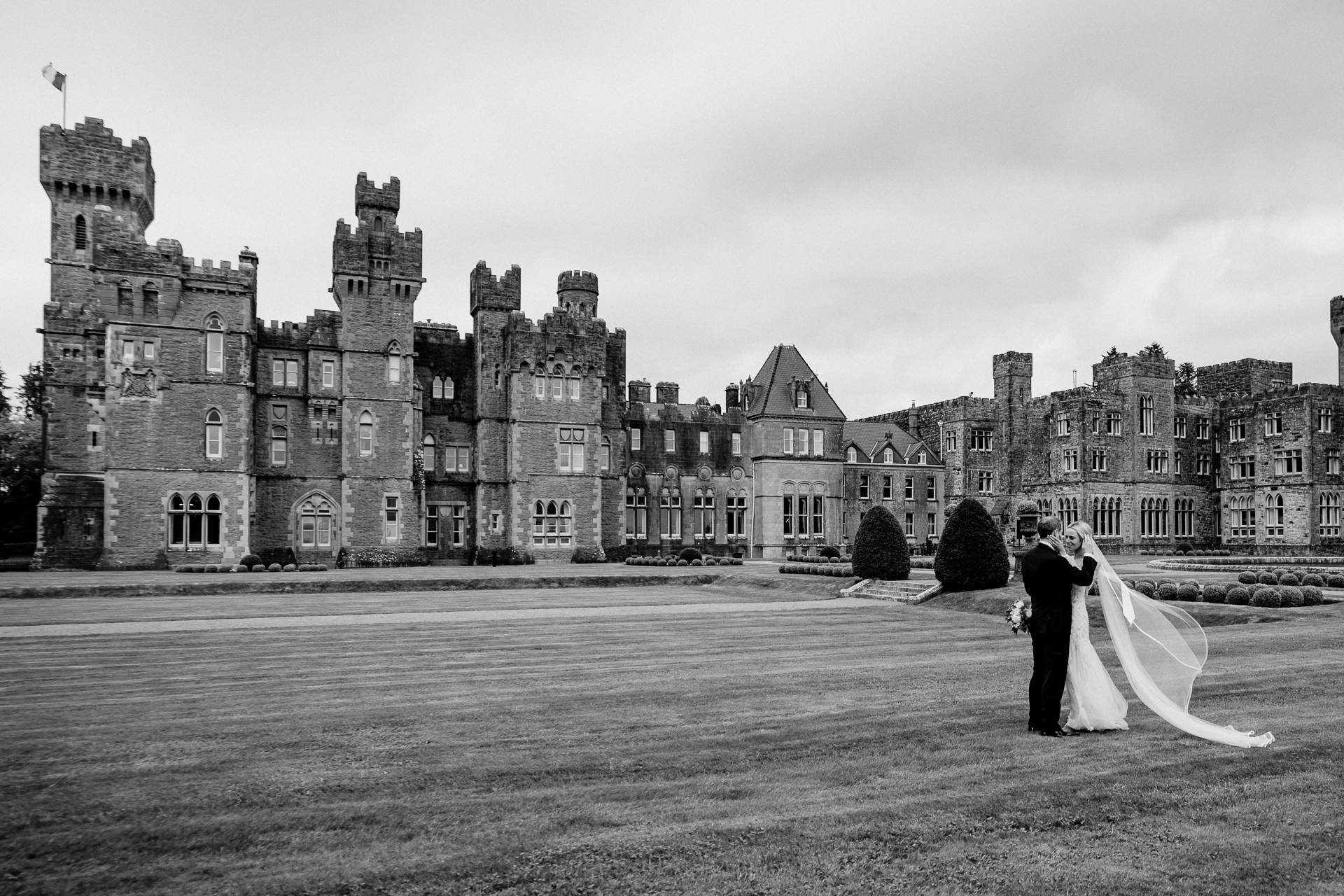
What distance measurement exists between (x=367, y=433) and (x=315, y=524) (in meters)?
5.45

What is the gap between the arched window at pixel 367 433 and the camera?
5131cm

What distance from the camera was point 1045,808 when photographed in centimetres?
802

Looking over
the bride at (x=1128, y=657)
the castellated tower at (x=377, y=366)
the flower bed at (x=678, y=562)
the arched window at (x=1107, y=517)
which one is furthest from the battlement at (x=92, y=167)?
the arched window at (x=1107, y=517)

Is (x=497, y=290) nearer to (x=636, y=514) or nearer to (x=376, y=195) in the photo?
(x=376, y=195)

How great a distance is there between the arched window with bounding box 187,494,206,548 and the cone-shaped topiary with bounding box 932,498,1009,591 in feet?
118

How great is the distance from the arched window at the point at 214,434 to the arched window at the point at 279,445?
2.91 meters

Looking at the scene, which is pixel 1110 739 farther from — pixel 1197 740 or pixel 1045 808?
pixel 1045 808

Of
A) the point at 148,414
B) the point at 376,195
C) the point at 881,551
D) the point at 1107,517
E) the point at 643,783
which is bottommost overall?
the point at 1107,517

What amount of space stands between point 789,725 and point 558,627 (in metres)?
11.0

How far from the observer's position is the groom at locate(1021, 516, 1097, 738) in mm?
10516

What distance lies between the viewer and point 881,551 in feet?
110

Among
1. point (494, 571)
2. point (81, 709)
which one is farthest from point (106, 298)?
point (81, 709)

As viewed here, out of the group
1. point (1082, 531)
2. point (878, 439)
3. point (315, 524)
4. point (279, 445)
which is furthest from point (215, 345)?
point (1082, 531)

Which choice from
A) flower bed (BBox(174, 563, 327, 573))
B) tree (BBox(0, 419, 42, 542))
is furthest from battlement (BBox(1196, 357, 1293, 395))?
tree (BBox(0, 419, 42, 542))
